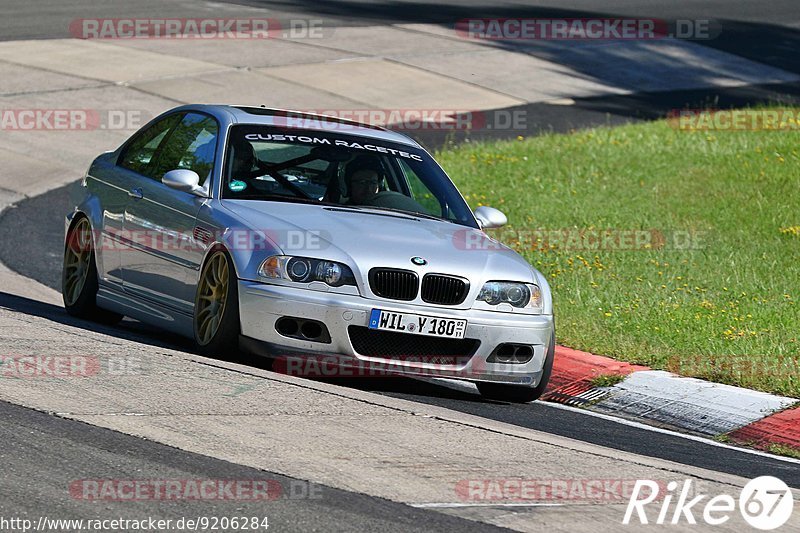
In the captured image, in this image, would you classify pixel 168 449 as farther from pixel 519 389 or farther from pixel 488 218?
pixel 488 218

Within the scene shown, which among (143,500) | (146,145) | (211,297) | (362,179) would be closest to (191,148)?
(146,145)

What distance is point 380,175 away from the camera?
31.2 ft

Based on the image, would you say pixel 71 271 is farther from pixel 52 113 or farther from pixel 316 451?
pixel 52 113

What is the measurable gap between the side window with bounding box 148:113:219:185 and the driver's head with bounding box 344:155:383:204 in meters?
0.89

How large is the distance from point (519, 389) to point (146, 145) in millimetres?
3196

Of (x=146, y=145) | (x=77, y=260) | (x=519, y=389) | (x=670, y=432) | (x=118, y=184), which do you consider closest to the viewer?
(x=670, y=432)

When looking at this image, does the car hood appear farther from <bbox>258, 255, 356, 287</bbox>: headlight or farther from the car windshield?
the car windshield

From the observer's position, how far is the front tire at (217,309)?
8.27 meters

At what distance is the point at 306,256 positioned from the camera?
26.8 feet

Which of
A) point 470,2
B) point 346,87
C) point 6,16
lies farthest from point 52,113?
point 470,2

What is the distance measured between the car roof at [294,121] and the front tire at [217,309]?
1.34 meters

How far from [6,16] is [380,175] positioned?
19.3 metres

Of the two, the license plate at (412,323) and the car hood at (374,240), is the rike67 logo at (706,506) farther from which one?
the car hood at (374,240)

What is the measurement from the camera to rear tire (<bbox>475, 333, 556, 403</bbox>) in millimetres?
8828
